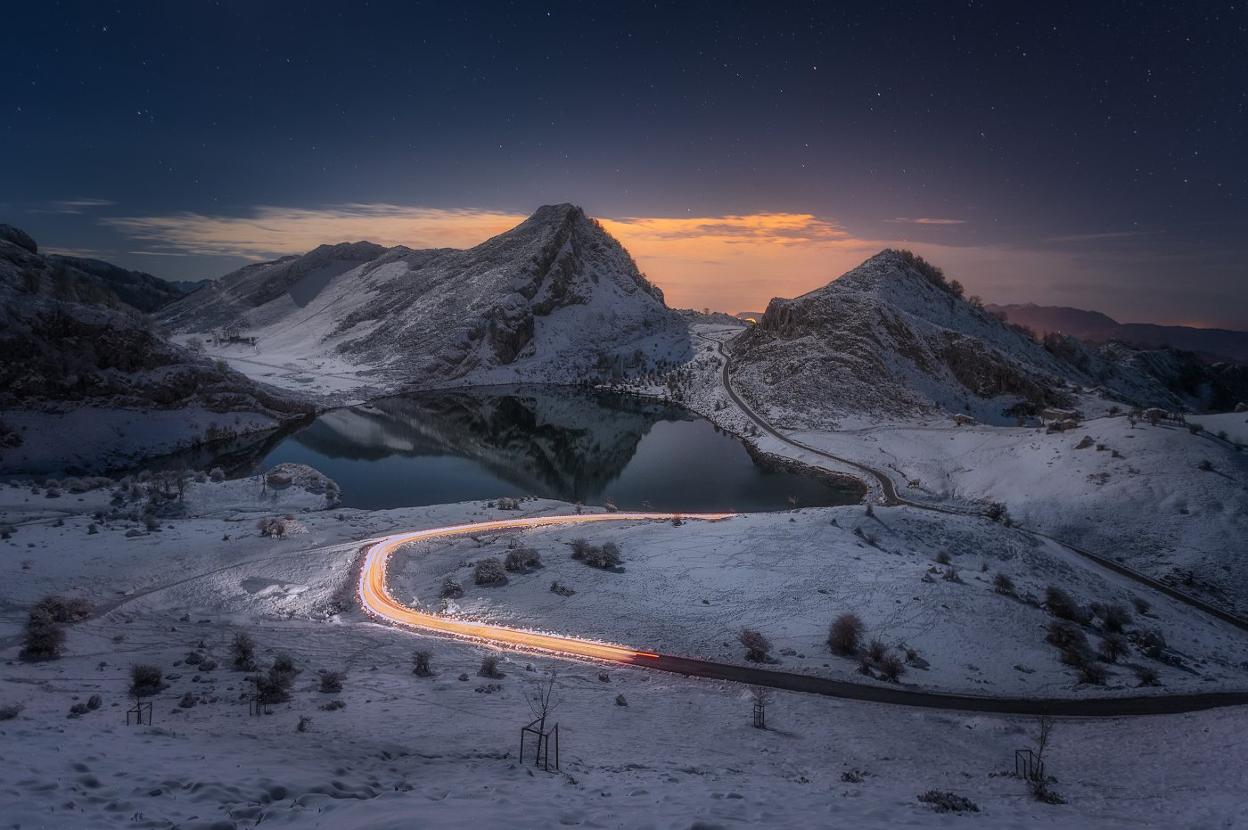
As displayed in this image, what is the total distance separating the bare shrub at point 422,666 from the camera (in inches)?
832

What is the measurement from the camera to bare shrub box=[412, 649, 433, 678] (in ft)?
69.4

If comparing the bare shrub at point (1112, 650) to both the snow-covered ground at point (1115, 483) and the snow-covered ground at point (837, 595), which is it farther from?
the snow-covered ground at point (1115, 483)

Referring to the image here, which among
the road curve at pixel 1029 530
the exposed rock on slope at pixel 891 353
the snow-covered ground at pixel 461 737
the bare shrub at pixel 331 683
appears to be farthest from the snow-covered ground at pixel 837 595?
the exposed rock on slope at pixel 891 353

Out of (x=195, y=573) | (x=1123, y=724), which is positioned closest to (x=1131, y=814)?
(x=1123, y=724)

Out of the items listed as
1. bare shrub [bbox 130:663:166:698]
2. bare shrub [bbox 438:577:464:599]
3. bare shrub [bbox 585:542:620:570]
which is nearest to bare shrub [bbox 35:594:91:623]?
bare shrub [bbox 130:663:166:698]

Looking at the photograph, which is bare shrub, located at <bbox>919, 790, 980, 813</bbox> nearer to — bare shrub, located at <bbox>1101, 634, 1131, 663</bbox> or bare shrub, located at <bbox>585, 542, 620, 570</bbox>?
bare shrub, located at <bbox>1101, 634, 1131, 663</bbox>

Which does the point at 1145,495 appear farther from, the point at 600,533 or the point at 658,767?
the point at 658,767

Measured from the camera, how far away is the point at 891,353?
307 ft

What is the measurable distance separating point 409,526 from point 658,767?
97.5 ft

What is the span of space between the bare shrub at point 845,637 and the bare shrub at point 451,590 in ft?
54.5

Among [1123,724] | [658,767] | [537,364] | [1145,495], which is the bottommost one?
[1123,724]

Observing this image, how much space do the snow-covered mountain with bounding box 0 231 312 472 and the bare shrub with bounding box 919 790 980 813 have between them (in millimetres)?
71100

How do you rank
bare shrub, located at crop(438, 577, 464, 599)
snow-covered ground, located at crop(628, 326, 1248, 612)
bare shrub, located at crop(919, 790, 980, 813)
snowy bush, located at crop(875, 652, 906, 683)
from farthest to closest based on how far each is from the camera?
snow-covered ground, located at crop(628, 326, 1248, 612)
bare shrub, located at crop(438, 577, 464, 599)
snowy bush, located at crop(875, 652, 906, 683)
bare shrub, located at crop(919, 790, 980, 813)

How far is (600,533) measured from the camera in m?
A: 38.8
